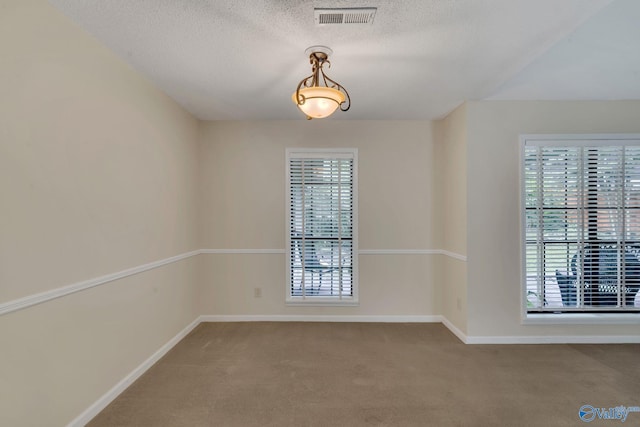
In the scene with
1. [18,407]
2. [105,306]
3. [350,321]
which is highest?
[105,306]

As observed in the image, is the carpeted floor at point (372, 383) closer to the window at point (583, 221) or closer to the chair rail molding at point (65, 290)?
the window at point (583, 221)

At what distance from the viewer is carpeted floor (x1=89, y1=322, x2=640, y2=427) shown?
2.11 m

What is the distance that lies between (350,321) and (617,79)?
367cm

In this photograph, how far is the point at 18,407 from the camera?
5.21ft

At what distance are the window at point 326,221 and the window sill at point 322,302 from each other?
0.03 meters

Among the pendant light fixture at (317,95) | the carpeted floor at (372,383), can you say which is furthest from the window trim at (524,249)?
the pendant light fixture at (317,95)

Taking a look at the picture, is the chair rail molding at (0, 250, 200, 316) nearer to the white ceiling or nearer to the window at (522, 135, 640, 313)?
the white ceiling

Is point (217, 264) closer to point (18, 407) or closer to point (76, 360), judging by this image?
point (76, 360)

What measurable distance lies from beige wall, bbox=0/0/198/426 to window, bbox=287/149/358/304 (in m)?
1.64

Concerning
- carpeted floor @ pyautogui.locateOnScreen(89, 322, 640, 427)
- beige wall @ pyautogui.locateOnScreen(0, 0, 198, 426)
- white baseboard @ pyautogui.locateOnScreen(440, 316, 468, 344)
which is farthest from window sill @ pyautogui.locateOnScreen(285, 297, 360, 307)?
beige wall @ pyautogui.locateOnScreen(0, 0, 198, 426)

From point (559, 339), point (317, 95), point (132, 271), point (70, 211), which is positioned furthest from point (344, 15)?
point (559, 339)

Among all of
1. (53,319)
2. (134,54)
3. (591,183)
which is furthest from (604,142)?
(53,319)

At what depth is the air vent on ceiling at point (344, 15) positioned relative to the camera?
1.81 meters

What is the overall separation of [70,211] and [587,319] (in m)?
4.65
